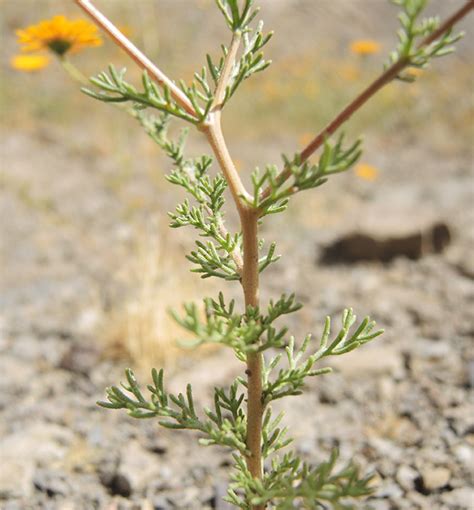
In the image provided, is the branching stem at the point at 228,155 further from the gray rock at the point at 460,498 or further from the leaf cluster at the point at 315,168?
the gray rock at the point at 460,498

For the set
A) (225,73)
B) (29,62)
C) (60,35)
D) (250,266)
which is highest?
(29,62)

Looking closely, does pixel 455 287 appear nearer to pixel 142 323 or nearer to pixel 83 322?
pixel 142 323

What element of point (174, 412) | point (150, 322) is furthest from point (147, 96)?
point (150, 322)

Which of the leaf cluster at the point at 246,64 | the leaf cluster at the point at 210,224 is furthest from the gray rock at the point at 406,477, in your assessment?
the leaf cluster at the point at 246,64

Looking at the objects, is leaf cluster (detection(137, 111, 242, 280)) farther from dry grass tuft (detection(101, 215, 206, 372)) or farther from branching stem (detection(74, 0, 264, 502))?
dry grass tuft (detection(101, 215, 206, 372))

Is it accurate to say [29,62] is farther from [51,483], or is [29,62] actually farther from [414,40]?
[414,40]

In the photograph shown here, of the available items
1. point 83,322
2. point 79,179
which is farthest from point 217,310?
point 79,179
